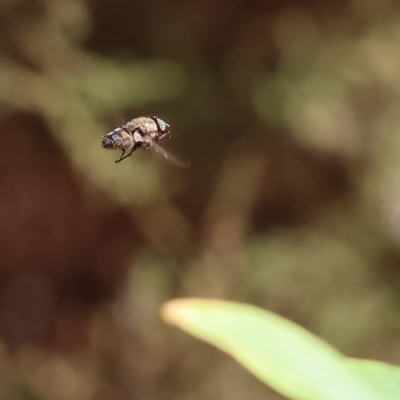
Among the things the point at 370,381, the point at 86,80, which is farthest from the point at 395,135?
the point at 370,381

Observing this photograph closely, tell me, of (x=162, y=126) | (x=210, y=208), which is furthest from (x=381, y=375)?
(x=210, y=208)

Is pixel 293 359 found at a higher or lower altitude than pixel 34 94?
lower

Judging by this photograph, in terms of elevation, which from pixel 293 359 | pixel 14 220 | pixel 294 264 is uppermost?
pixel 294 264

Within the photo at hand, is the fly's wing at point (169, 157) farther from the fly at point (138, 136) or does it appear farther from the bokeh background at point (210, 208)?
the bokeh background at point (210, 208)

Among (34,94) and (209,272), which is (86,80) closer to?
(34,94)

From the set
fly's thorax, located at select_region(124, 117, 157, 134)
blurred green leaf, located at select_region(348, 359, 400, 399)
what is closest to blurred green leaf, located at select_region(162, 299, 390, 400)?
blurred green leaf, located at select_region(348, 359, 400, 399)

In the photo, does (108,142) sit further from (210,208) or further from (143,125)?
(210,208)

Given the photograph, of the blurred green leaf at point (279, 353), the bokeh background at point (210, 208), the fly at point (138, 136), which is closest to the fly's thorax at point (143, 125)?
the fly at point (138, 136)
